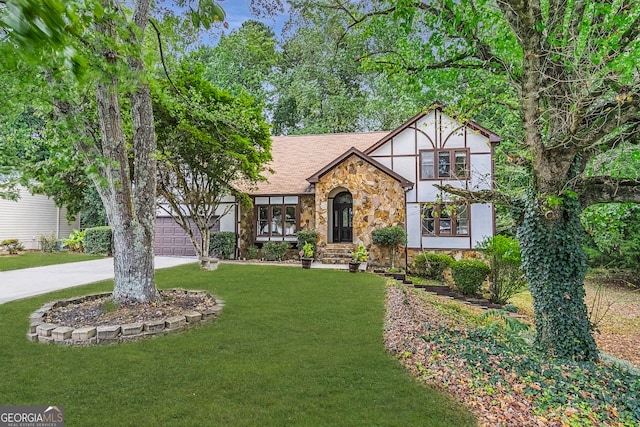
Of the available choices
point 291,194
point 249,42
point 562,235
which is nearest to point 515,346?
point 562,235

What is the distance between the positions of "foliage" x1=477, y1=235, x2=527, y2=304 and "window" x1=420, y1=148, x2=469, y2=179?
3.87 meters

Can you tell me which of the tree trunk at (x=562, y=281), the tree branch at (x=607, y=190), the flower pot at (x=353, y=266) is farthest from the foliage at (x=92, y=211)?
the tree branch at (x=607, y=190)

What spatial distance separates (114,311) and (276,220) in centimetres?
1060

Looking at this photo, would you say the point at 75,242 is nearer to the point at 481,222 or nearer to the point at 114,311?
the point at 114,311

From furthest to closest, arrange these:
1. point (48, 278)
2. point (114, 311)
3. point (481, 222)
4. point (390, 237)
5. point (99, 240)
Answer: point (99, 240) → point (481, 222) → point (390, 237) → point (48, 278) → point (114, 311)

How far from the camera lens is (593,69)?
5523 millimetres

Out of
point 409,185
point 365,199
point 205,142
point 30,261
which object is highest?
point 205,142

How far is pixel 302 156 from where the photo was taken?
18.3 m

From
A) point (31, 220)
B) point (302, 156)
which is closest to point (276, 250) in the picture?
point (302, 156)

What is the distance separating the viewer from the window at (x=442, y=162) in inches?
561

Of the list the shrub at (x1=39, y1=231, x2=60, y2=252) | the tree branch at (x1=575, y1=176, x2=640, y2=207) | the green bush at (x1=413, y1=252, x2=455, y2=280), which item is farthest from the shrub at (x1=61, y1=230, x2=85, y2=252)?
the tree branch at (x1=575, y1=176, x2=640, y2=207)

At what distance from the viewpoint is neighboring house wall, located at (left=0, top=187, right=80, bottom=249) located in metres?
17.5

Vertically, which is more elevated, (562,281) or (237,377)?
(562,281)

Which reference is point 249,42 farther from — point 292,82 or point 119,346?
point 292,82
